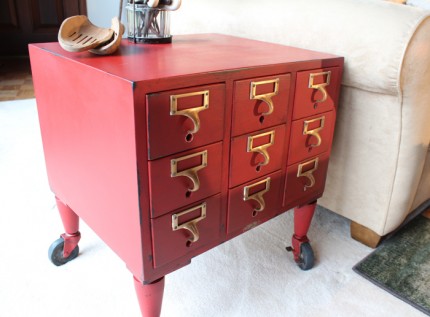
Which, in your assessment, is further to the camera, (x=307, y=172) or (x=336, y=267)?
(x=336, y=267)

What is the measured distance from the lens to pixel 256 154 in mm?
785

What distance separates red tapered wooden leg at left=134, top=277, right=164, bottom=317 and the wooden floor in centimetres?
202

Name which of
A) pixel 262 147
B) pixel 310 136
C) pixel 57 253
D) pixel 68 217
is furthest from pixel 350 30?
pixel 57 253

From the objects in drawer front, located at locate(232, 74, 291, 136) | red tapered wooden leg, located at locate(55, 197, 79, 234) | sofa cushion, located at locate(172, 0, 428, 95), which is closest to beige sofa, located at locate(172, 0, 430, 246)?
sofa cushion, located at locate(172, 0, 428, 95)

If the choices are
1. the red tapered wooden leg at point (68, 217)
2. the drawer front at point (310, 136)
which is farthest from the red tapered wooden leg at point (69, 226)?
the drawer front at point (310, 136)

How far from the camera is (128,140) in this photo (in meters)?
0.59

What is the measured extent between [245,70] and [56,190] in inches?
20.8

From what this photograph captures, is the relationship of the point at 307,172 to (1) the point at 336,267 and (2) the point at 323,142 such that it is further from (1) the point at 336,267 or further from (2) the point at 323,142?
(1) the point at 336,267

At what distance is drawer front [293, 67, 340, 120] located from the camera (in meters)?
0.81

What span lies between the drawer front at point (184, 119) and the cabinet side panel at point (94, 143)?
36 millimetres

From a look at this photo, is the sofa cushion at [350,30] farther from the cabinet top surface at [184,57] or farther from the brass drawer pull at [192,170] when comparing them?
the brass drawer pull at [192,170]

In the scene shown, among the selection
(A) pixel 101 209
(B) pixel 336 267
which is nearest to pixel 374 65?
(B) pixel 336 267

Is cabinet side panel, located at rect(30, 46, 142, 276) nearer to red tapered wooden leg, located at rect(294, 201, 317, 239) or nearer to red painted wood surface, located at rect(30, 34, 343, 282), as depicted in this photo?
red painted wood surface, located at rect(30, 34, 343, 282)

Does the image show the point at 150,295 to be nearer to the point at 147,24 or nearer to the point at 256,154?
the point at 256,154
